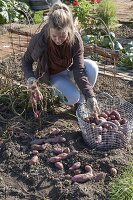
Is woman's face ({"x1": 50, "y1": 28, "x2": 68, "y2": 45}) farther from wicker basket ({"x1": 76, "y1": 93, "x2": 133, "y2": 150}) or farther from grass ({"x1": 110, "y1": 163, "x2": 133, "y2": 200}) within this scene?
grass ({"x1": 110, "y1": 163, "x2": 133, "y2": 200})

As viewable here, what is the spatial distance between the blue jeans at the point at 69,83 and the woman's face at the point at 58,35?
52 cm

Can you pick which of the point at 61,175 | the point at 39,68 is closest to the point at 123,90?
the point at 39,68

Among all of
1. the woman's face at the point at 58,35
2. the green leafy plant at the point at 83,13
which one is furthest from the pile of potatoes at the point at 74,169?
the green leafy plant at the point at 83,13

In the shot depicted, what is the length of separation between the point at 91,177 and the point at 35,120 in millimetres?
906

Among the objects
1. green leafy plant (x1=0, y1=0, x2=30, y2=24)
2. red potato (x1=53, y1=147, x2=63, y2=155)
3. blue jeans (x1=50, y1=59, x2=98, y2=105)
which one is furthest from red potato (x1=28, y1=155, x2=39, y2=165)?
green leafy plant (x1=0, y1=0, x2=30, y2=24)

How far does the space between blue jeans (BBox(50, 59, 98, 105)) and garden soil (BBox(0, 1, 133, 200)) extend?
5.7 inches

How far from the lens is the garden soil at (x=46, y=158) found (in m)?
3.17

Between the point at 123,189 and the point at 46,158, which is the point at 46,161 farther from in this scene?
the point at 123,189

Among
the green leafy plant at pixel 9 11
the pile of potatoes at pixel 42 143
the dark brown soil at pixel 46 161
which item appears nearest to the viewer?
the dark brown soil at pixel 46 161

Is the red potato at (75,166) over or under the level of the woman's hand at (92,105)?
under

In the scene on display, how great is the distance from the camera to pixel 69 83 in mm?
4203

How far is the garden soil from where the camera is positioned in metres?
3.17

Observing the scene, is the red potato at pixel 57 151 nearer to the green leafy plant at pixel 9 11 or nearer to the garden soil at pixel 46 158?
the garden soil at pixel 46 158

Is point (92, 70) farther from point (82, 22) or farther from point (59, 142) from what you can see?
point (82, 22)
